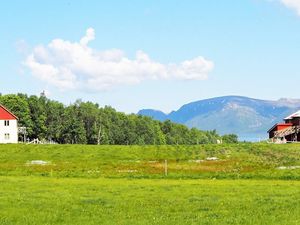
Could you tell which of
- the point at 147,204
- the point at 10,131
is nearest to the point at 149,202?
the point at 147,204

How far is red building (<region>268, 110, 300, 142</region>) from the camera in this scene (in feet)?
431

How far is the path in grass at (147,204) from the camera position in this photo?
23.6 metres

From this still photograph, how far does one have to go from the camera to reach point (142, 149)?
94.5 metres

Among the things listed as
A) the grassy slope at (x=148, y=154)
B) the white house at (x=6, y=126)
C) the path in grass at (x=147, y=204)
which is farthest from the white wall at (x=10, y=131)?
the path in grass at (x=147, y=204)

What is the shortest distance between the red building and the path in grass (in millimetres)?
94684

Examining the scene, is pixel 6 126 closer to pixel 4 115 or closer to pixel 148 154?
pixel 4 115

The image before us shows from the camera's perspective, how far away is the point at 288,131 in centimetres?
13550

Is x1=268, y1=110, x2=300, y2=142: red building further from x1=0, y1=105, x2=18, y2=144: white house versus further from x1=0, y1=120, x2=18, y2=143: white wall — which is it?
x1=0, y1=105, x2=18, y2=144: white house

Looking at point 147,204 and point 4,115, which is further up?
point 4,115

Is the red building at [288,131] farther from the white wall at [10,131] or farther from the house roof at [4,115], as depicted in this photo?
the house roof at [4,115]

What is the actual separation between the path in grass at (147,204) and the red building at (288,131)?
3728 inches

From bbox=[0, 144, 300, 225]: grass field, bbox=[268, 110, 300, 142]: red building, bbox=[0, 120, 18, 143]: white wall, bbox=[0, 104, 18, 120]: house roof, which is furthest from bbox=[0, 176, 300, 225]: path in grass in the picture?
bbox=[0, 104, 18, 120]: house roof

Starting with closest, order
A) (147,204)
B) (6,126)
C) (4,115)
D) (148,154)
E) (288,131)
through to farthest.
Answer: (147,204) < (148,154) < (6,126) < (4,115) < (288,131)

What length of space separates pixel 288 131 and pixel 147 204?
112094 mm
